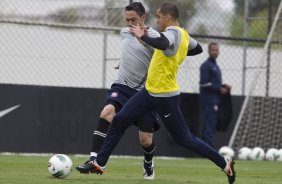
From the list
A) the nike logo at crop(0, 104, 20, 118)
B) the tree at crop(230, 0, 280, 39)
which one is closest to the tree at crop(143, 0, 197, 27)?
the tree at crop(230, 0, 280, 39)

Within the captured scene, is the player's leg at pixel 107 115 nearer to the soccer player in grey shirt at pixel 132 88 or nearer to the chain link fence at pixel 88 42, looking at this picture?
the soccer player in grey shirt at pixel 132 88

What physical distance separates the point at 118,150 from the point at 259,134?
3572 mm

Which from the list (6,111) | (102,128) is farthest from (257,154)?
(102,128)

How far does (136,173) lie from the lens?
1332 centimetres

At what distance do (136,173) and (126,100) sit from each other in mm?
1654

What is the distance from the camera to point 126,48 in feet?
40.4

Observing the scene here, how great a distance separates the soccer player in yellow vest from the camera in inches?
428

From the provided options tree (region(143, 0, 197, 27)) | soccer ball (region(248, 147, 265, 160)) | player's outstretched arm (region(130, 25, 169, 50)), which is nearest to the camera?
player's outstretched arm (region(130, 25, 169, 50))

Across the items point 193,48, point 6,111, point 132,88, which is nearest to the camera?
point 193,48

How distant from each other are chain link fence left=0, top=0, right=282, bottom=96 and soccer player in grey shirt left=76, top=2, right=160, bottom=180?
240 inches

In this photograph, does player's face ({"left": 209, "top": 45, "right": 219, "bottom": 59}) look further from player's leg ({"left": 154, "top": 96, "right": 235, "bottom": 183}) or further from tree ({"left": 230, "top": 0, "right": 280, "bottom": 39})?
player's leg ({"left": 154, "top": 96, "right": 235, "bottom": 183})

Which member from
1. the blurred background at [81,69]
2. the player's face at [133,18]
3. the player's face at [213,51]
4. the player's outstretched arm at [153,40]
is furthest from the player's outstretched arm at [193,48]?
the player's face at [213,51]

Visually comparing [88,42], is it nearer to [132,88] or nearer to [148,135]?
[132,88]

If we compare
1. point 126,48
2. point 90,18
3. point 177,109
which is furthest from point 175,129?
point 90,18
